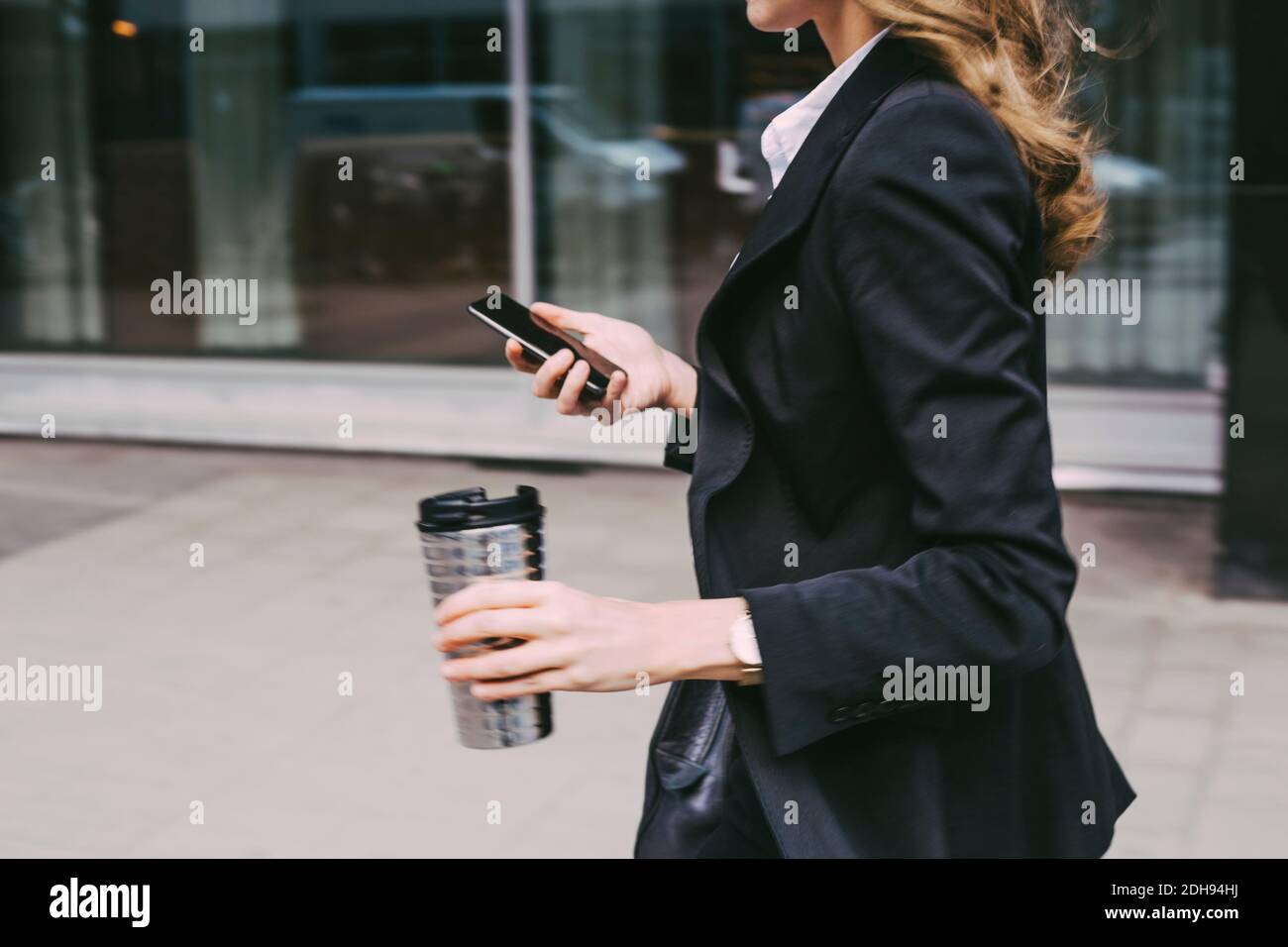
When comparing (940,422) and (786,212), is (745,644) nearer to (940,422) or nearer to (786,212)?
(940,422)

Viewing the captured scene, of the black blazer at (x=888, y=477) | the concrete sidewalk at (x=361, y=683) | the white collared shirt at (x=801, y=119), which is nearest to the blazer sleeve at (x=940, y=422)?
the black blazer at (x=888, y=477)

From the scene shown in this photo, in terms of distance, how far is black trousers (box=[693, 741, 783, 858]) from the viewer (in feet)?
5.30

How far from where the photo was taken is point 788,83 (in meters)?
7.99

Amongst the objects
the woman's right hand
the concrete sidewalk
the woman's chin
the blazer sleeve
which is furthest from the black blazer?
the concrete sidewalk

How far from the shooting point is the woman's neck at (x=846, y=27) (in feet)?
4.92

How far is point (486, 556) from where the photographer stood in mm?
1315

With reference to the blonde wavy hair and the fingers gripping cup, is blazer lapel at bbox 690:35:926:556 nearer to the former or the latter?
the blonde wavy hair

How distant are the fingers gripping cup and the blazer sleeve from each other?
0.62 feet

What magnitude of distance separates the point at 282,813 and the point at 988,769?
2.95 m

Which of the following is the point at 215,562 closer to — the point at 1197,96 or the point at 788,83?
the point at 788,83

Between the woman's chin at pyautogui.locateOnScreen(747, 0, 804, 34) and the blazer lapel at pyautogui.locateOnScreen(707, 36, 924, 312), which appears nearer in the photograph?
the blazer lapel at pyautogui.locateOnScreen(707, 36, 924, 312)

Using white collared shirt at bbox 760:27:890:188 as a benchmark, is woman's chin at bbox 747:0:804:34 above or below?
above

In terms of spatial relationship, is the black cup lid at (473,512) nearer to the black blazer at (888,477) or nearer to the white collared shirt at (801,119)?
the black blazer at (888,477)

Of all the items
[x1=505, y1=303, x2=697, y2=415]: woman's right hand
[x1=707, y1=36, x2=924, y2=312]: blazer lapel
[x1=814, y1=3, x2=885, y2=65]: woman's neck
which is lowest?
[x1=505, y1=303, x2=697, y2=415]: woman's right hand
